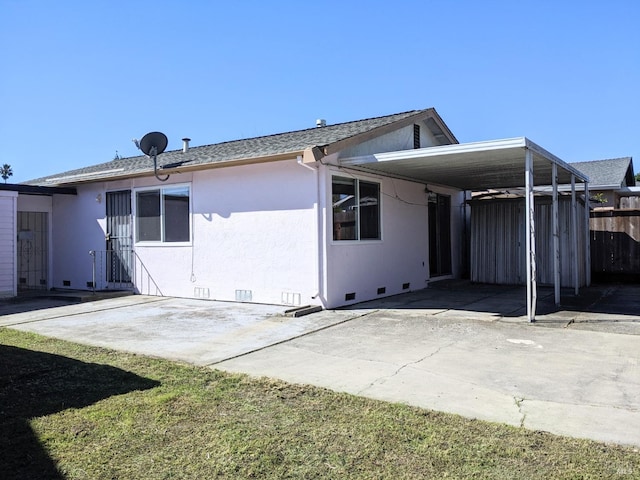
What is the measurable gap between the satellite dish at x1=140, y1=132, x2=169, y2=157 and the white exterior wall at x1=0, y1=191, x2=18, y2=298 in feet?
11.2

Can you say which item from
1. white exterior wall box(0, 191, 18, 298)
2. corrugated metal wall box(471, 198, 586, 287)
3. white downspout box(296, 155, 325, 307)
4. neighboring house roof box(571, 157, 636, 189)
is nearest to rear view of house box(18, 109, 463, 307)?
white downspout box(296, 155, 325, 307)

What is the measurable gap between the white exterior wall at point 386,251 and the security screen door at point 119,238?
17.9 ft

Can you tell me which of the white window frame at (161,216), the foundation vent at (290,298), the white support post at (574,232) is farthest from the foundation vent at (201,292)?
the white support post at (574,232)

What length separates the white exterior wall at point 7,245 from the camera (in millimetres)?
10805

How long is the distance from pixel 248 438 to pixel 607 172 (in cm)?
1990

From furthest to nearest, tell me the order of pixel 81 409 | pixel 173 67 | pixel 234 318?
pixel 173 67
pixel 234 318
pixel 81 409

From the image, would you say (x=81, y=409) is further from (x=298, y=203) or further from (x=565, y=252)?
(x=565, y=252)

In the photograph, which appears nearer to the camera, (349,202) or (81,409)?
(81,409)

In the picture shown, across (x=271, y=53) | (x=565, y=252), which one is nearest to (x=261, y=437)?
(x=565, y=252)

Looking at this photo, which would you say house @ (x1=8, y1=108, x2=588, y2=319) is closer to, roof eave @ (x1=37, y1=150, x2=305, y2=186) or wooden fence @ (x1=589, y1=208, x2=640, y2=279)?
roof eave @ (x1=37, y1=150, x2=305, y2=186)

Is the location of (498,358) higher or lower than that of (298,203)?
lower

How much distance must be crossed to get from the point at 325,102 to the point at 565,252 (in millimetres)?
10637

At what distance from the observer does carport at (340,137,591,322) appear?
23.8 ft

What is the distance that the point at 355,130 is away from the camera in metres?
9.57
